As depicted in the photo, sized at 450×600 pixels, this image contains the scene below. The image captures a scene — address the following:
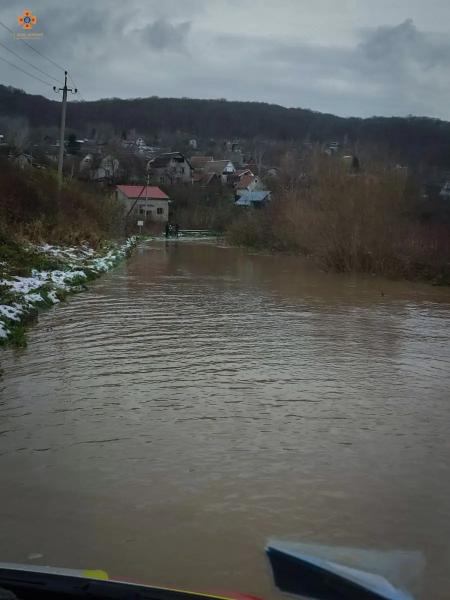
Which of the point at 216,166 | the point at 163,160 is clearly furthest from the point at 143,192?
the point at 216,166

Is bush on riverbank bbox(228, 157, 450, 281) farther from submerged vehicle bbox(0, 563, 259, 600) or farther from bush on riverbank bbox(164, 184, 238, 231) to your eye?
bush on riverbank bbox(164, 184, 238, 231)

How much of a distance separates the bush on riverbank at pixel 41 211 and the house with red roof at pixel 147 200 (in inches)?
1627

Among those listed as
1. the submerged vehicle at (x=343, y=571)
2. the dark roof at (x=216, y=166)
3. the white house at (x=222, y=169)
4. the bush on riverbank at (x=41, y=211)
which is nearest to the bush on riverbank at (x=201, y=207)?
the white house at (x=222, y=169)

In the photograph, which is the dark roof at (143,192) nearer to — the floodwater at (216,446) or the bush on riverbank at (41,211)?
the bush on riverbank at (41,211)

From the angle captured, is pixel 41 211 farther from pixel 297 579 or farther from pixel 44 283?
pixel 297 579

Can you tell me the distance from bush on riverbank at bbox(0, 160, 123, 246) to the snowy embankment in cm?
95

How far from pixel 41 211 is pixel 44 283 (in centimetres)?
1121

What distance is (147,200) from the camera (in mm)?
77375

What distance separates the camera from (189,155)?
128 meters

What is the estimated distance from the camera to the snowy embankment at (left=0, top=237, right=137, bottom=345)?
11875mm

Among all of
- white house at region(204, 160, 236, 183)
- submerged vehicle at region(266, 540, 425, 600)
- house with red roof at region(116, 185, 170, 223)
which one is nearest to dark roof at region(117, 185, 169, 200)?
house with red roof at region(116, 185, 170, 223)

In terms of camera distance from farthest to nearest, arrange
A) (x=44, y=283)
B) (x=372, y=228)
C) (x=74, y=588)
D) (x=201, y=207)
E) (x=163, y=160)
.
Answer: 1. (x=163, y=160)
2. (x=201, y=207)
3. (x=372, y=228)
4. (x=44, y=283)
5. (x=74, y=588)

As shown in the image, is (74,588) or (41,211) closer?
(74,588)

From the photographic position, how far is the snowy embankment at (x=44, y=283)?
1188 centimetres
